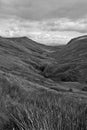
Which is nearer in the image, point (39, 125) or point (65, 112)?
point (39, 125)

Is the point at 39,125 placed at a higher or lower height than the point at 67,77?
higher

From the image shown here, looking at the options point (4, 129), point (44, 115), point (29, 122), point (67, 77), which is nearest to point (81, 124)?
point (44, 115)

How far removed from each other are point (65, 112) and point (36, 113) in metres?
0.56

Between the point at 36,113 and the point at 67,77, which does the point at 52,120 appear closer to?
the point at 36,113

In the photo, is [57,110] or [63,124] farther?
[57,110]

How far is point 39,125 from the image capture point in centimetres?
316

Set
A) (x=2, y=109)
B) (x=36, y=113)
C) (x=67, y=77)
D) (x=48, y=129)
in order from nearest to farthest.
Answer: (x=48, y=129) < (x=36, y=113) < (x=2, y=109) < (x=67, y=77)

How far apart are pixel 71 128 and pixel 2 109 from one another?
2193mm

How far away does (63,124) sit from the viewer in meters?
3.23

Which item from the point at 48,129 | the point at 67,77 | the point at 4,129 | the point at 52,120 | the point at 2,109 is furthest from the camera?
the point at 67,77

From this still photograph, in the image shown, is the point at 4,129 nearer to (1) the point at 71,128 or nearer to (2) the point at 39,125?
(2) the point at 39,125

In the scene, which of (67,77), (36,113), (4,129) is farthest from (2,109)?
(67,77)

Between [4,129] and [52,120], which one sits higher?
[52,120]

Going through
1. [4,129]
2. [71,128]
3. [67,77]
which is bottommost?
[67,77]
